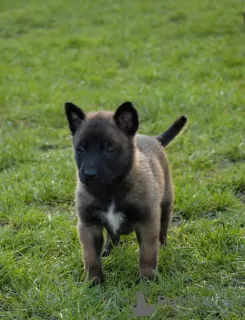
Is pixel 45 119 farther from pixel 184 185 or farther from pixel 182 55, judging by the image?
pixel 182 55

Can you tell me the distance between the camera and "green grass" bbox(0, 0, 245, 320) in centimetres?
382

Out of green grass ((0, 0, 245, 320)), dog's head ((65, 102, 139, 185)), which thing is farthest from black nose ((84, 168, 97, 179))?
green grass ((0, 0, 245, 320))

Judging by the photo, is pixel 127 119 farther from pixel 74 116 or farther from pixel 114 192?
pixel 114 192

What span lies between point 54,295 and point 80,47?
9.40 metres

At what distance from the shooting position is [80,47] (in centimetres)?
1252

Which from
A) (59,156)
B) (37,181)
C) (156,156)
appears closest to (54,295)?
(156,156)

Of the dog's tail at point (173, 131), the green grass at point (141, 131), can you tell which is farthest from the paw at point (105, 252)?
the dog's tail at point (173, 131)

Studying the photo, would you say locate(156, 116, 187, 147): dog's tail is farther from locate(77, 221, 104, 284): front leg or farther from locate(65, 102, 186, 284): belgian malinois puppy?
locate(77, 221, 104, 284): front leg

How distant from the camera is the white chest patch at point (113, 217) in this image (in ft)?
13.2

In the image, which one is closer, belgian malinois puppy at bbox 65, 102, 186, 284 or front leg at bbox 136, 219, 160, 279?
belgian malinois puppy at bbox 65, 102, 186, 284

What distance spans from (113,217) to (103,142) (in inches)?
21.2

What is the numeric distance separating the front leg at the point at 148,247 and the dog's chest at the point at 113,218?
135 millimetres

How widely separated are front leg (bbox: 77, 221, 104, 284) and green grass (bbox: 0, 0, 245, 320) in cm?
10

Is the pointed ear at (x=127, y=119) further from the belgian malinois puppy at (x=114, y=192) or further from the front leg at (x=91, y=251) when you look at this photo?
the front leg at (x=91, y=251)
